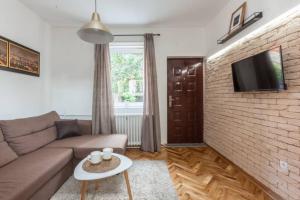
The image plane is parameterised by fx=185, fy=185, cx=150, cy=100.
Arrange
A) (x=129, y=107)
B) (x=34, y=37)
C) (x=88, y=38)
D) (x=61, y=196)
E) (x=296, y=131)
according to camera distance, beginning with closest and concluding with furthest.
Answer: (x=296, y=131), (x=61, y=196), (x=88, y=38), (x=34, y=37), (x=129, y=107)

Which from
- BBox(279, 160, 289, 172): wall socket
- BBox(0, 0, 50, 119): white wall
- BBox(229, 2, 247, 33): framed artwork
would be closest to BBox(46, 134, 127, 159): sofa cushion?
BBox(0, 0, 50, 119): white wall

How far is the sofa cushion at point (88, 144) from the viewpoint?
2.69 meters

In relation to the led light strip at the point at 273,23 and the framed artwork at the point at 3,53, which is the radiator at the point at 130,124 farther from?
the led light strip at the point at 273,23

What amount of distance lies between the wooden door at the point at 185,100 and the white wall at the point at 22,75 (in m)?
2.66

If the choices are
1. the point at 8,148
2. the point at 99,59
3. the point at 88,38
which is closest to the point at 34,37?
the point at 99,59

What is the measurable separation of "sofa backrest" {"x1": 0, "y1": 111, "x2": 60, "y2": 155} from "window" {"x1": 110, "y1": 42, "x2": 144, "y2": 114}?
153 centimetres

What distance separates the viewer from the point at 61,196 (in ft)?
7.02

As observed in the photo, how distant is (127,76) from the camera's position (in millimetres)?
4211

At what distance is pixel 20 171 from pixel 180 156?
8.37 ft

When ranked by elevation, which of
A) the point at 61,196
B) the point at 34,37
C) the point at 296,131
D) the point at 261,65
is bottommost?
the point at 61,196

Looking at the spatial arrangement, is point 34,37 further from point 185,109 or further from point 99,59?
point 185,109

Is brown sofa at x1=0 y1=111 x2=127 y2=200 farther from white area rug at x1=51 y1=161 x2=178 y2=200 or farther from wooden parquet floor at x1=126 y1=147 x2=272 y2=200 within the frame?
wooden parquet floor at x1=126 y1=147 x2=272 y2=200

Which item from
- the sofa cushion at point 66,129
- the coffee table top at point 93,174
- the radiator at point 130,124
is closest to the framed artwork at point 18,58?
the sofa cushion at point 66,129

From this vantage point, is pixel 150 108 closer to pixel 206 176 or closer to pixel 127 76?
pixel 127 76
